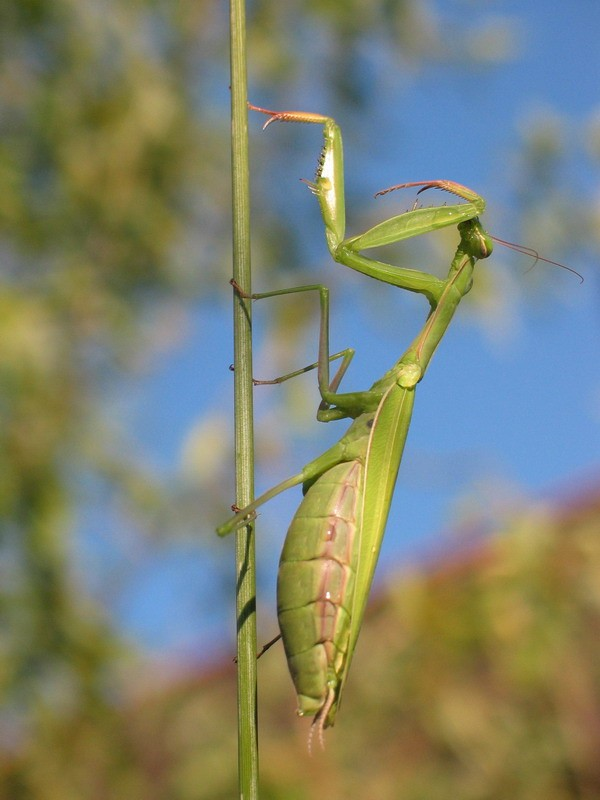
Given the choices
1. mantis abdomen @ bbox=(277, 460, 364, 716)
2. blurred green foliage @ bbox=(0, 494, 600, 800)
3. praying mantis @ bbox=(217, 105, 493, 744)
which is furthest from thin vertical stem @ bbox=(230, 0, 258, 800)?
blurred green foliage @ bbox=(0, 494, 600, 800)

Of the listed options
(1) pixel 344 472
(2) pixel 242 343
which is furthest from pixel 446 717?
(2) pixel 242 343

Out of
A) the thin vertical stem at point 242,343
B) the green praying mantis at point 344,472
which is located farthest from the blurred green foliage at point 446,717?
the thin vertical stem at point 242,343

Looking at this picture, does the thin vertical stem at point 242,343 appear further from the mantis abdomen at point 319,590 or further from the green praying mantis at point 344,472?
the mantis abdomen at point 319,590

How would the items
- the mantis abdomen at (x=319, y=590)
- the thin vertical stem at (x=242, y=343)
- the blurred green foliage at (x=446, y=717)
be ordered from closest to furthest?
the thin vertical stem at (x=242, y=343), the mantis abdomen at (x=319, y=590), the blurred green foliage at (x=446, y=717)

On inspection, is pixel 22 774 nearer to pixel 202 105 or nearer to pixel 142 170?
pixel 142 170

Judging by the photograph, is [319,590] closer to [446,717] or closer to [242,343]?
[242,343]

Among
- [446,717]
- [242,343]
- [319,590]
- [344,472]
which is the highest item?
[242,343]

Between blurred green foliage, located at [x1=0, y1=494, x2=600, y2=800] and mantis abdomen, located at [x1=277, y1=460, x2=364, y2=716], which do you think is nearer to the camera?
mantis abdomen, located at [x1=277, y1=460, x2=364, y2=716]

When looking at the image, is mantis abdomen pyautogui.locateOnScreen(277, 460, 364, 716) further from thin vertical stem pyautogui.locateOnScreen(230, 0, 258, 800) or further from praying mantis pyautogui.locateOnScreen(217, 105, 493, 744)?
thin vertical stem pyautogui.locateOnScreen(230, 0, 258, 800)
